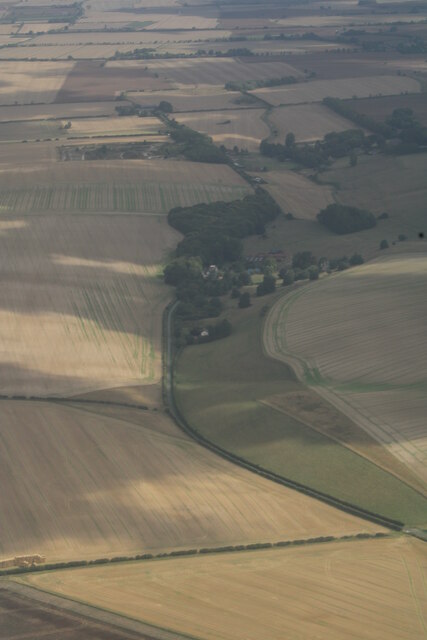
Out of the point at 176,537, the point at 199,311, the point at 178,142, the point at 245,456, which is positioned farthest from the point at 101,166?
the point at 176,537

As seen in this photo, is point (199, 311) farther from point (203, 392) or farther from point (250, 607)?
point (250, 607)

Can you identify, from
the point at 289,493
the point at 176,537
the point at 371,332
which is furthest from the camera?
the point at 371,332

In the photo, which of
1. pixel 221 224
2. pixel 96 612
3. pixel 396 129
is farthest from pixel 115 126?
pixel 96 612

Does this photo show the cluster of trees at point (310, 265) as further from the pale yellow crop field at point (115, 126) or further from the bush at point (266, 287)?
the pale yellow crop field at point (115, 126)

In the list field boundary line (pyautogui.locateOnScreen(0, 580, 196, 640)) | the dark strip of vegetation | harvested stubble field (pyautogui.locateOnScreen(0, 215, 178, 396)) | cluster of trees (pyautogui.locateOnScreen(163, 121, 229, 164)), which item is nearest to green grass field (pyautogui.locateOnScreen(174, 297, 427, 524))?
the dark strip of vegetation

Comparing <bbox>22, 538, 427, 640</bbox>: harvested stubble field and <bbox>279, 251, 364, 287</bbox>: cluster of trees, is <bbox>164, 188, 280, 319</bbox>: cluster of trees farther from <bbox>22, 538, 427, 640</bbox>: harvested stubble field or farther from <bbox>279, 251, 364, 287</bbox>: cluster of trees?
<bbox>22, 538, 427, 640</bbox>: harvested stubble field

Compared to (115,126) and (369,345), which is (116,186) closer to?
(115,126)

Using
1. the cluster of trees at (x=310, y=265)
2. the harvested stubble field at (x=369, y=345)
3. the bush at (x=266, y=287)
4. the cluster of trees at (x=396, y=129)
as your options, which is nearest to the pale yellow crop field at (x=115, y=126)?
the cluster of trees at (x=396, y=129)
